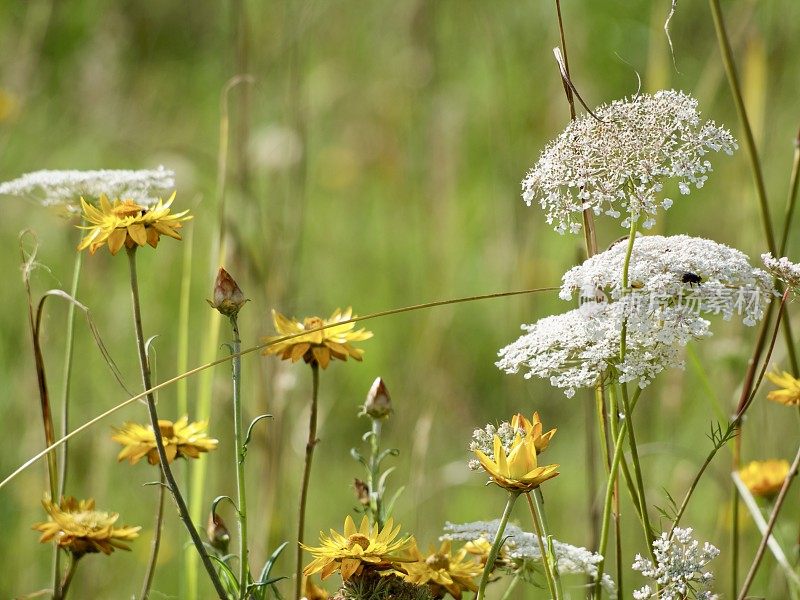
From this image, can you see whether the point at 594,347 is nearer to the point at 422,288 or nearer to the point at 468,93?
the point at 422,288

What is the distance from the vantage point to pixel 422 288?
113 inches

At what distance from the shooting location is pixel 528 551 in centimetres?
95

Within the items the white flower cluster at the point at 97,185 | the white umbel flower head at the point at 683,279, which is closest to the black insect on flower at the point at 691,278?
the white umbel flower head at the point at 683,279

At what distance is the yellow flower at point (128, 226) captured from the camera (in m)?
0.93

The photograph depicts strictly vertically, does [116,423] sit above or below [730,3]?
below

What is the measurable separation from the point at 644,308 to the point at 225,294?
1.16 feet

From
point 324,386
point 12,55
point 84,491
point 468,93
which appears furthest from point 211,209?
point 468,93

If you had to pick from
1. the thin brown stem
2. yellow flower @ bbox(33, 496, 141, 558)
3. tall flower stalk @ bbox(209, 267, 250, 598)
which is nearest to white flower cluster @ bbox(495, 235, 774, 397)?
the thin brown stem

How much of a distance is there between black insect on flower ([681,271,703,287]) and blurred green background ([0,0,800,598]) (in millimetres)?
600

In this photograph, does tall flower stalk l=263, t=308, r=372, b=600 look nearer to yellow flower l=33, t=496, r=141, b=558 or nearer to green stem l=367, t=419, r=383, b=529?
green stem l=367, t=419, r=383, b=529

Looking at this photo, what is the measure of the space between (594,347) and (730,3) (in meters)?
2.99

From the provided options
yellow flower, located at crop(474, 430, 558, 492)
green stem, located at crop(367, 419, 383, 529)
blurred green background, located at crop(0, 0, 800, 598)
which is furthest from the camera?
blurred green background, located at crop(0, 0, 800, 598)

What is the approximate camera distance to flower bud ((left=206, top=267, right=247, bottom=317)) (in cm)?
93

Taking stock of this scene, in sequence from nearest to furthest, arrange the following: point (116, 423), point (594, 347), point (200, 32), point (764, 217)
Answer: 1. point (594, 347)
2. point (764, 217)
3. point (116, 423)
4. point (200, 32)
